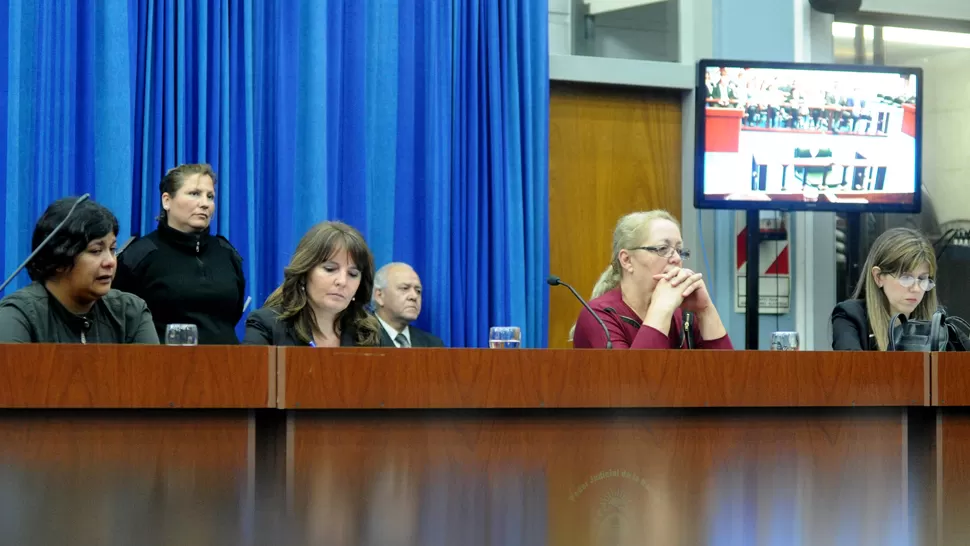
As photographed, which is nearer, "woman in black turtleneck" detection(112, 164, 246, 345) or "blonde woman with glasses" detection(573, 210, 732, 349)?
"blonde woman with glasses" detection(573, 210, 732, 349)

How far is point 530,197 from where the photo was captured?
4527mm

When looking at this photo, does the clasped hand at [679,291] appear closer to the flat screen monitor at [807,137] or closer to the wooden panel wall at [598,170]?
the flat screen monitor at [807,137]

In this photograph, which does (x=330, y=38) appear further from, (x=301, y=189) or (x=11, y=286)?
(x=11, y=286)

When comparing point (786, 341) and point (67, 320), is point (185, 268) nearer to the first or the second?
point (67, 320)

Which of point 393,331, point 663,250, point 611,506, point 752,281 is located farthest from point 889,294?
point 393,331

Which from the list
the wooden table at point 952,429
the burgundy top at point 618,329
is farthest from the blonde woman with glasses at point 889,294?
the wooden table at point 952,429

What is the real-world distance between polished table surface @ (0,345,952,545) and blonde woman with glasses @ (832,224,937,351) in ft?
2.70

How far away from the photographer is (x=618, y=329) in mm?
2967

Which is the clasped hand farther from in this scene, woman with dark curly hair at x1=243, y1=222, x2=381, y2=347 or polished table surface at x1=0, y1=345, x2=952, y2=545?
woman with dark curly hair at x1=243, y1=222, x2=381, y2=347

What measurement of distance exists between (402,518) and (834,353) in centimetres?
97

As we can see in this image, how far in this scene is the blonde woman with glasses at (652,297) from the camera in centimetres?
286

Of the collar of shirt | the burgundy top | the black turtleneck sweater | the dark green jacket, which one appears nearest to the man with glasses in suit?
the collar of shirt

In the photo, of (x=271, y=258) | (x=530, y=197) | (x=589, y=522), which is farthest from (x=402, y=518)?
(x=530, y=197)

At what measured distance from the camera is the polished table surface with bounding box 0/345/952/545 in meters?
1.96
